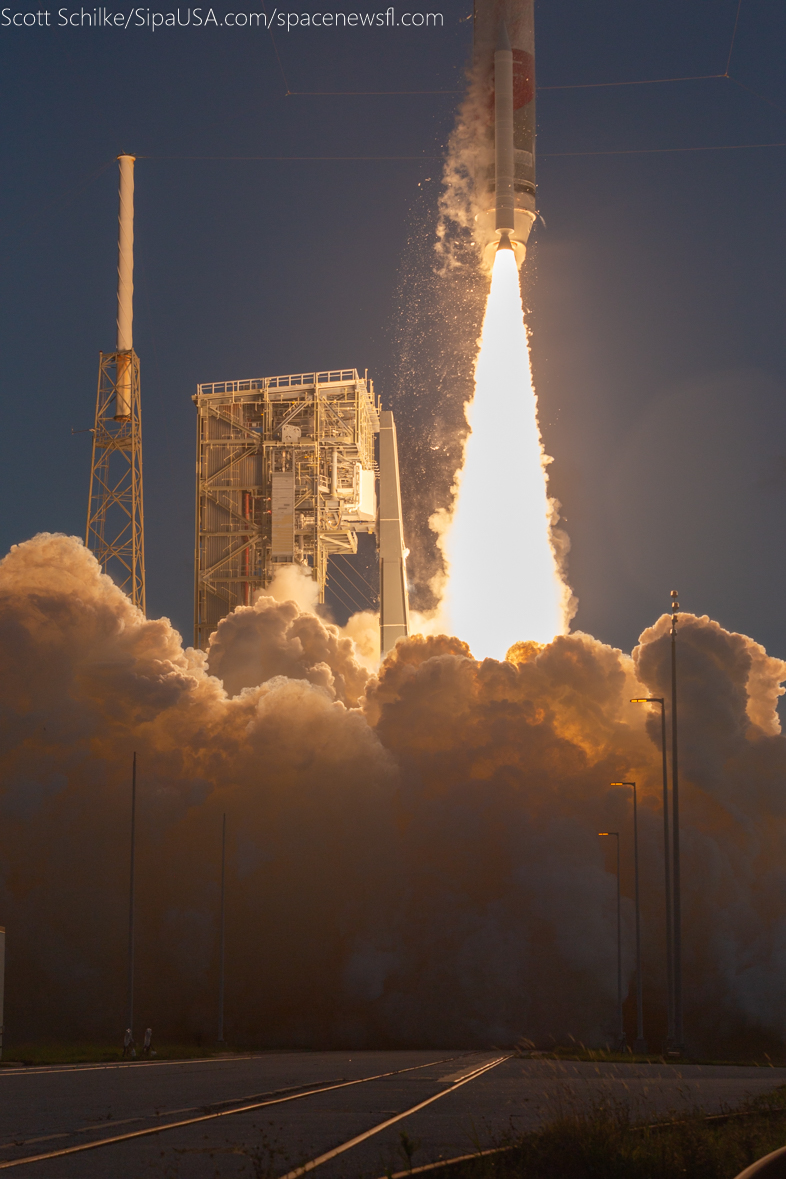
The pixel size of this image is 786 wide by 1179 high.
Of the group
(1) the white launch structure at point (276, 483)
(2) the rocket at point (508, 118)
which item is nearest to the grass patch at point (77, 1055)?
(2) the rocket at point (508, 118)

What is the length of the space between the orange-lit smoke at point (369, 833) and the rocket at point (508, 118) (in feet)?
59.3

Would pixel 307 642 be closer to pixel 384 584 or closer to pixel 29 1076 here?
pixel 384 584

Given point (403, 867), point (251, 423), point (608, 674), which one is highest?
point (251, 423)

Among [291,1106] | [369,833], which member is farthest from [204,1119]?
[369,833]

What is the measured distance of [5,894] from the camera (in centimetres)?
5944

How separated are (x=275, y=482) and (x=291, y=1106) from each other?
2397 inches

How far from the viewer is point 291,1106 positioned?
64.3 feet

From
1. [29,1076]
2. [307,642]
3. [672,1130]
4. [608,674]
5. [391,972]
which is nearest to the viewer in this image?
[672,1130]

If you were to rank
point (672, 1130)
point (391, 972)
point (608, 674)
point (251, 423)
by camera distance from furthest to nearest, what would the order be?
point (251, 423)
point (608, 674)
point (391, 972)
point (672, 1130)

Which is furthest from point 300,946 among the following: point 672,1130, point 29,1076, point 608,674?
point 672,1130

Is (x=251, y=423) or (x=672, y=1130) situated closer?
(x=672, y=1130)

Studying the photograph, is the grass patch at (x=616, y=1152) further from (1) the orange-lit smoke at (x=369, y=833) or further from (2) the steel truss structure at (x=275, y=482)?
(2) the steel truss structure at (x=275, y=482)

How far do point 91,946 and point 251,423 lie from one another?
35629mm

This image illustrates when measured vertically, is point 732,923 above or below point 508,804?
below
